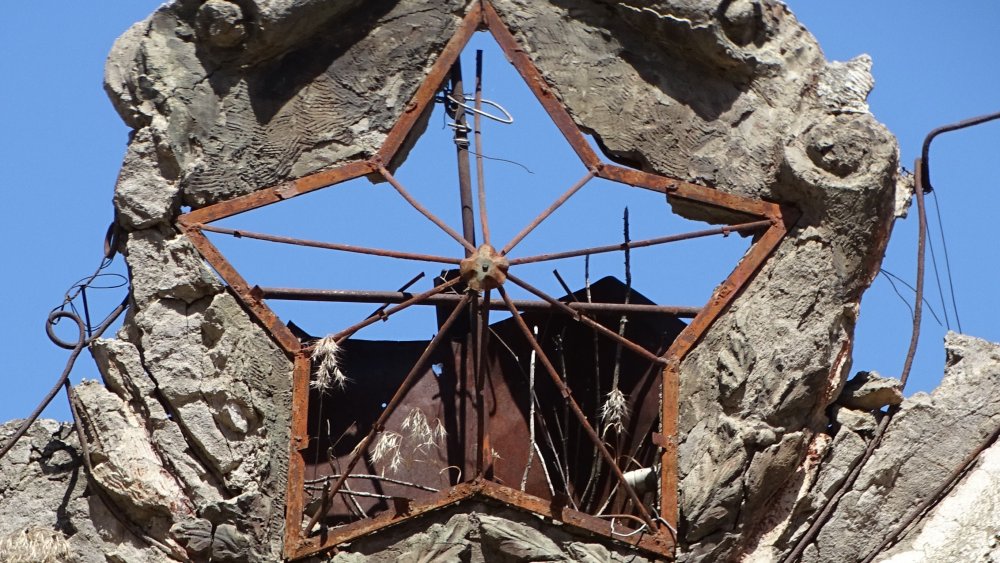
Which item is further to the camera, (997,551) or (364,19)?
(364,19)

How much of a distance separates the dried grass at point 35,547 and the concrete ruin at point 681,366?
75 millimetres

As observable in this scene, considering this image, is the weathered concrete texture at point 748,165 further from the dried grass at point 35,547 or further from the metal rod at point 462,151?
the dried grass at point 35,547

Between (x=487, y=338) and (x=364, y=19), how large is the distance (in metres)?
1.81

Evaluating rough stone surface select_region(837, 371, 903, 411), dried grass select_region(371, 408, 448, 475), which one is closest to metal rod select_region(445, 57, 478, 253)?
dried grass select_region(371, 408, 448, 475)

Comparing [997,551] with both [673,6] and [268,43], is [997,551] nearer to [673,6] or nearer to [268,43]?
[673,6]

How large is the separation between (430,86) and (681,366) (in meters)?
1.96

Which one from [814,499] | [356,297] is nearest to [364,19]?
[356,297]

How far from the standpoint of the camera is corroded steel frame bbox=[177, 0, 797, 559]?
12.7m

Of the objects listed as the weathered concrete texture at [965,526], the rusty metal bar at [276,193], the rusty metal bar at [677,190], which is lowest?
the weathered concrete texture at [965,526]

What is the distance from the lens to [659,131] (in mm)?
13438

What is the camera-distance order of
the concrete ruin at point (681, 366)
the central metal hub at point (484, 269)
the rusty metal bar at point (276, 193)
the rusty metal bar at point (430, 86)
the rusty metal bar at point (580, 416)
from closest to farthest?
the concrete ruin at point (681, 366) < the rusty metal bar at point (580, 416) < the central metal hub at point (484, 269) < the rusty metal bar at point (276, 193) < the rusty metal bar at point (430, 86)

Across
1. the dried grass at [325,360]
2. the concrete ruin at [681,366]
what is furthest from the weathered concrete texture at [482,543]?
the dried grass at [325,360]

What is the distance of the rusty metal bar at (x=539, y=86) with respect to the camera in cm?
1339

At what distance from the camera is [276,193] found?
518 inches
